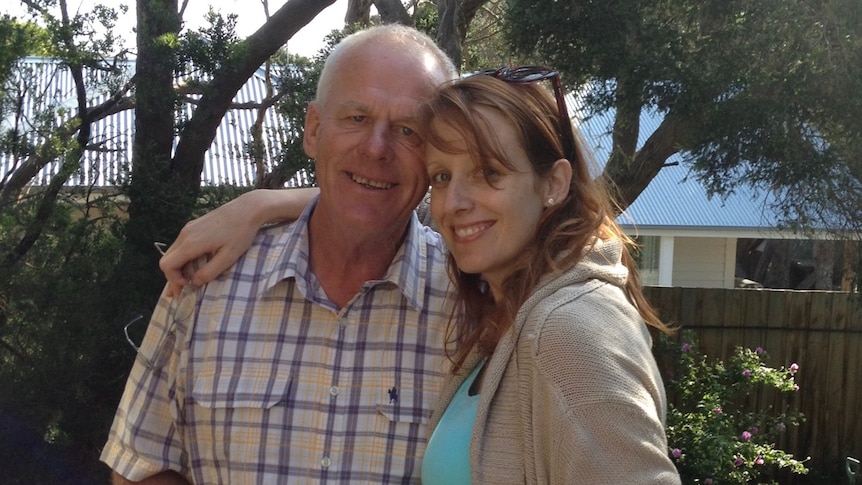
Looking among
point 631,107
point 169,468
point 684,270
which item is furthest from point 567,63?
point 684,270

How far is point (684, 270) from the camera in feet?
57.0

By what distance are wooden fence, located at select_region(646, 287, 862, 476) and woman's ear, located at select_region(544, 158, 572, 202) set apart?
6502 mm

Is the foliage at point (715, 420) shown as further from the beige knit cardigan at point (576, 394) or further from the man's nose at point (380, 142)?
the beige knit cardigan at point (576, 394)

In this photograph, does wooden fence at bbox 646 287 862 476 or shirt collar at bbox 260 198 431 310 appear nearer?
shirt collar at bbox 260 198 431 310

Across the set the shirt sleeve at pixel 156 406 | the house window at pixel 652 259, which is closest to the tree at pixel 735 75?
the shirt sleeve at pixel 156 406

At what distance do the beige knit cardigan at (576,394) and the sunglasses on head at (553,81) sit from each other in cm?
25

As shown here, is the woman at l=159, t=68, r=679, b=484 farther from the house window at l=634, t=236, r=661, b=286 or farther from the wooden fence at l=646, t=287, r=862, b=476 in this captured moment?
the house window at l=634, t=236, r=661, b=286

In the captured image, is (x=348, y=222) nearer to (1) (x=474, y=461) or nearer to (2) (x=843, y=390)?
(1) (x=474, y=461)

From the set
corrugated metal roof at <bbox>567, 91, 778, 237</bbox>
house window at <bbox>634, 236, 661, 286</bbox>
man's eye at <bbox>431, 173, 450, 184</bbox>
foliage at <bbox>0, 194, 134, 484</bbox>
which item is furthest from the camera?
house window at <bbox>634, 236, 661, 286</bbox>

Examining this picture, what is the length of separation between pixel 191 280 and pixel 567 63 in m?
3.47

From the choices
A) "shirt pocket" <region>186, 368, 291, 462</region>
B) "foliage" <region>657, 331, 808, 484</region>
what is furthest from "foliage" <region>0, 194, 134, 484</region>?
"foliage" <region>657, 331, 808, 484</region>

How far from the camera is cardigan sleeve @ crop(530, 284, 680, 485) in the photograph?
1531 mm

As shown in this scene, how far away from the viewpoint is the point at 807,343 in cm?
851

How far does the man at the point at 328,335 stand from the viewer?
2.20 m
